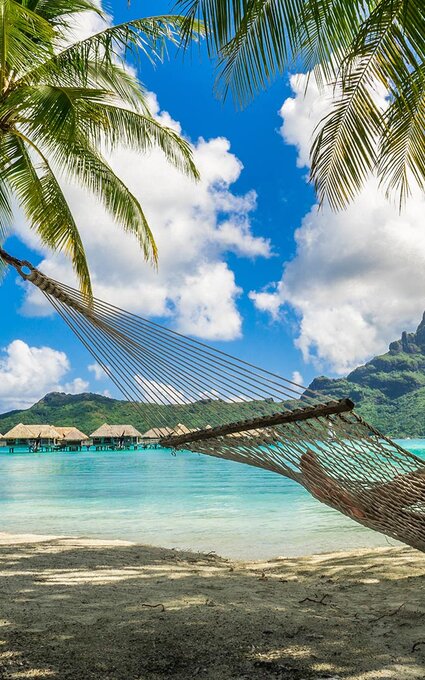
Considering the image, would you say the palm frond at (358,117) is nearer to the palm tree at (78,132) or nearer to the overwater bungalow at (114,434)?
the palm tree at (78,132)

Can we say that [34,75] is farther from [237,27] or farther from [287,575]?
[287,575]

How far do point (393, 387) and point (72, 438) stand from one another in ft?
82.6

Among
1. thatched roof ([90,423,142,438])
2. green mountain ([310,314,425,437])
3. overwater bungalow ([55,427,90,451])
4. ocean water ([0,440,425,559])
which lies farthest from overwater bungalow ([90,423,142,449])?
ocean water ([0,440,425,559])

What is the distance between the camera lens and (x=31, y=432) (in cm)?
2719

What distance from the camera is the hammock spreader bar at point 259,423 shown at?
5.08 feet

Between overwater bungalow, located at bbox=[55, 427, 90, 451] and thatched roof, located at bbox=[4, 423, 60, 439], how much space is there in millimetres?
685

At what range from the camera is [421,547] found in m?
1.75

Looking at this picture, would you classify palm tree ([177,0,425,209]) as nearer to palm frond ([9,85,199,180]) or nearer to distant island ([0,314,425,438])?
palm frond ([9,85,199,180])

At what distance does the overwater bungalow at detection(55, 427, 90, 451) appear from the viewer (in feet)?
93.6

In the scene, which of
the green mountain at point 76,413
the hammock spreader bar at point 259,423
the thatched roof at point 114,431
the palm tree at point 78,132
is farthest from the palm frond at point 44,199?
the thatched roof at point 114,431

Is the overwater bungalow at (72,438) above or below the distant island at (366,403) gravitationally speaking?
below

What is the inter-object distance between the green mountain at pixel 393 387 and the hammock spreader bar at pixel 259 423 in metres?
31.9

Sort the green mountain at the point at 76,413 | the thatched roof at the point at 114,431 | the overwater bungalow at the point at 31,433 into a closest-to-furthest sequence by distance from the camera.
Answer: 1. the overwater bungalow at the point at 31,433
2. the thatched roof at the point at 114,431
3. the green mountain at the point at 76,413

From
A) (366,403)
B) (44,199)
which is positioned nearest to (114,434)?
(366,403)
